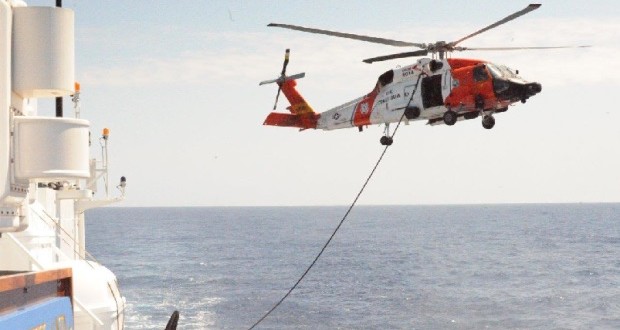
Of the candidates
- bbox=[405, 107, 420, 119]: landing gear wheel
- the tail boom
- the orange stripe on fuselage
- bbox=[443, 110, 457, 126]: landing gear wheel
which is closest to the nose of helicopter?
bbox=[443, 110, 457, 126]: landing gear wheel

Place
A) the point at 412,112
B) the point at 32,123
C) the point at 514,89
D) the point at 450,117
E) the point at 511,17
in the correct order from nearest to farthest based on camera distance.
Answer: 1. the point at 32,123
2. the point at 511,17
3. the point at 514,89
4. the point at 450,117
5. the point at 412,112

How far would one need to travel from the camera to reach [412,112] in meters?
23.0

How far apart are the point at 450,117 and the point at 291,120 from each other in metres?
7.62

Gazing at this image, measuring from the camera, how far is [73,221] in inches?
1097

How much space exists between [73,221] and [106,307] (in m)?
9.54

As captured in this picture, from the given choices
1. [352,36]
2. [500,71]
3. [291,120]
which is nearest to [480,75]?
[500,71]

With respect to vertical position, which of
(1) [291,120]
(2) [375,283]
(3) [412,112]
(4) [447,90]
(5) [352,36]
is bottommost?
(2) [375,283]

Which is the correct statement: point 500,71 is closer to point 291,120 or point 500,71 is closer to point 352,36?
point 352,36

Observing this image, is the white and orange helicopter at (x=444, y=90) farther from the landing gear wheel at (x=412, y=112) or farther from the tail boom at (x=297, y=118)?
the tail boom at (x=297, y=118)

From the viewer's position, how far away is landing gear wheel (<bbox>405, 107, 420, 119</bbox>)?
75.1 ft

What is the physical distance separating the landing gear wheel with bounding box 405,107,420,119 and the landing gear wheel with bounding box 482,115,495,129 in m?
1.91

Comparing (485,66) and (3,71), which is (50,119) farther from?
(485,66)

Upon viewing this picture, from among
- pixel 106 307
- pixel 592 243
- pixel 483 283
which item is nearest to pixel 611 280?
Answer: pixel 483 283

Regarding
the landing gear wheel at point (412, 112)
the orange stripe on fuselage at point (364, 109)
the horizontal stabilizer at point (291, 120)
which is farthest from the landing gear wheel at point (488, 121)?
the horizontal stabilizer at point (291, 120)
